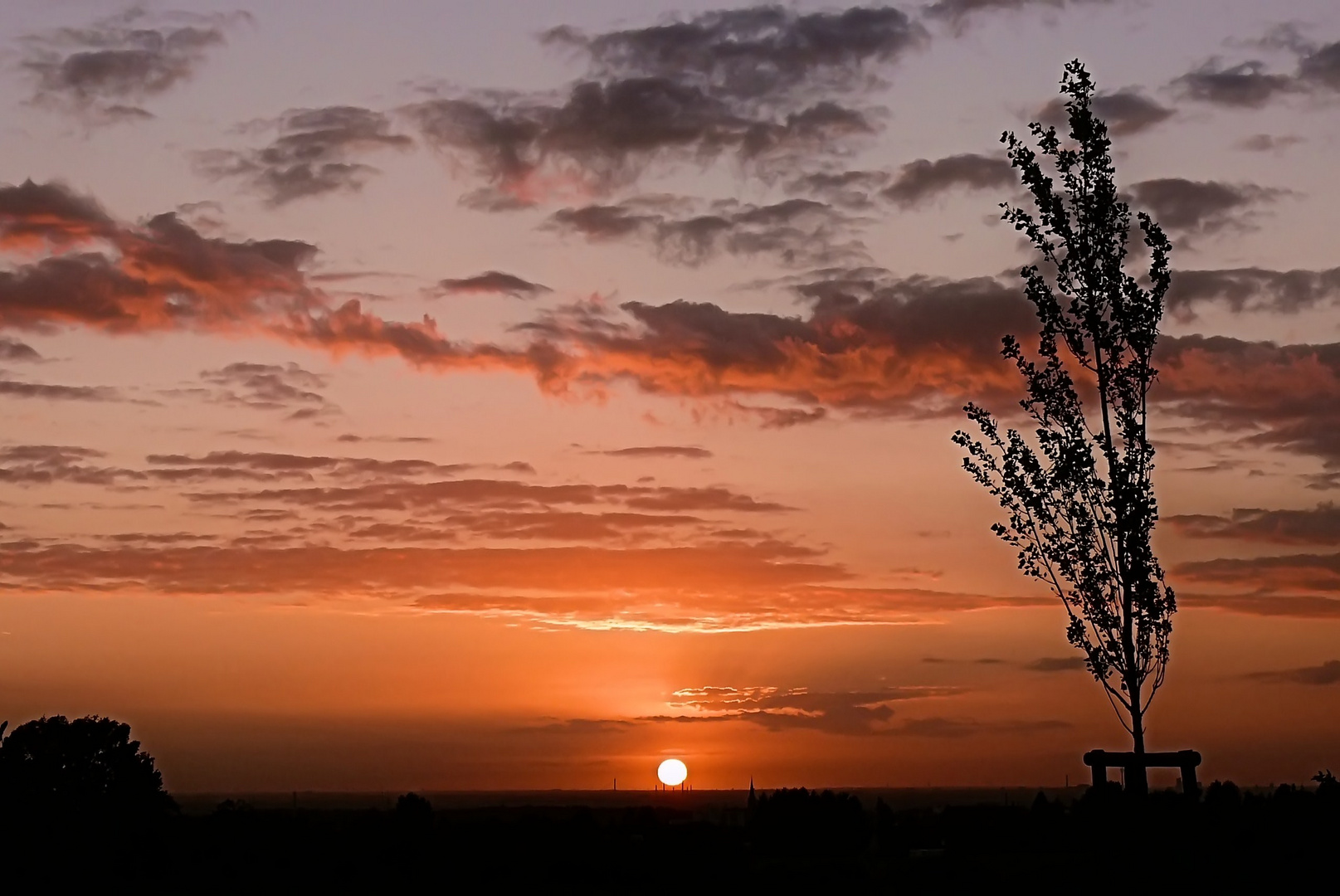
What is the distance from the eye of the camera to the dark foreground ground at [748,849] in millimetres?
26125

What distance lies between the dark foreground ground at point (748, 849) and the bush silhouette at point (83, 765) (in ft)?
52.1

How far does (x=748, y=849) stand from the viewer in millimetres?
38156

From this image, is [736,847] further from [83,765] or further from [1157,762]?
[83,765]

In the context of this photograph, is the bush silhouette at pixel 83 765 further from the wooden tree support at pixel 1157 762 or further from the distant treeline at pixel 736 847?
the wooden tree support at pixel 1157 762

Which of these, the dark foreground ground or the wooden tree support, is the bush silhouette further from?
the wooden tree support

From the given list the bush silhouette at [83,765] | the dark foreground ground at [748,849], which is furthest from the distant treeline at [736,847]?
the bush silhouette at [83,765]

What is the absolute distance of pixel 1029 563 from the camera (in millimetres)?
28406

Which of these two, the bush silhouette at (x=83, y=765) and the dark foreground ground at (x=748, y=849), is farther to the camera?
the bush silhouette at (x=83, y=765)

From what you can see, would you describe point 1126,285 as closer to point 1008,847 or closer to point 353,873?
point 1008,847

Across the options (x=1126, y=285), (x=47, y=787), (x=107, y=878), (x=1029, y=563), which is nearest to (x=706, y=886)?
(x=1029, y=563)

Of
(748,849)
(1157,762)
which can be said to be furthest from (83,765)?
(1157,762)

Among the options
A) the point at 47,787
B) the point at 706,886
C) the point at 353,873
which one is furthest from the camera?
the point at 47,787

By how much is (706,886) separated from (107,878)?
18792 millimetres

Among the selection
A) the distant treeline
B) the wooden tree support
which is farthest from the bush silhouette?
the wooden tree support
